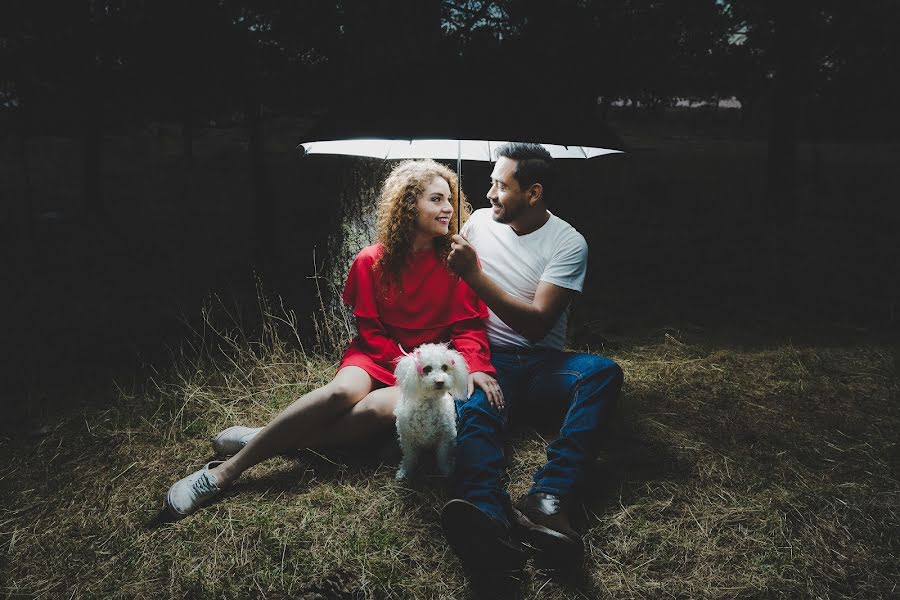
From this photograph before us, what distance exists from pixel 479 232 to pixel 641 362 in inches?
78.6

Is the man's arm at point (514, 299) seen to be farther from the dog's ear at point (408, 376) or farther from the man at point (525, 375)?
the dog's ear at point (408, 376)

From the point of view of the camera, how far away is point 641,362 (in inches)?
175

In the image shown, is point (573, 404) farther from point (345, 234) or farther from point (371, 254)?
point (345, 234)

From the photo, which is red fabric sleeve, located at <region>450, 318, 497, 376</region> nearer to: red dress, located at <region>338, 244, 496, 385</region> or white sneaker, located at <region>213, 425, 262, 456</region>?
red dress, located at <region>338, 244, 496, 385</region>

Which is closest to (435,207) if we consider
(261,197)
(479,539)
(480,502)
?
(480,502)

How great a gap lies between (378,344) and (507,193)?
3.32 feet

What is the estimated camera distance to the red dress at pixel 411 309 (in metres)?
3.02

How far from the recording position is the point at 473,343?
116 inches

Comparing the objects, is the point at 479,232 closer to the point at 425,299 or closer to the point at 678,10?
the point at 425,299

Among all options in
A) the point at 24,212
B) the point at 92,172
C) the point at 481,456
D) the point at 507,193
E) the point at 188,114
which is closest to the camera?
the point at 481,456

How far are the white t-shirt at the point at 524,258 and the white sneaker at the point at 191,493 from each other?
1530 mm

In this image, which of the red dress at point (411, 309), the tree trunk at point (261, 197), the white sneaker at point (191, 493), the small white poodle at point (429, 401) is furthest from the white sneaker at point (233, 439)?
the tree trunk at point (261, 197)

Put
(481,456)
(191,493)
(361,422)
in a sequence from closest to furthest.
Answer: (481,456) < (191,493) < (361,422)

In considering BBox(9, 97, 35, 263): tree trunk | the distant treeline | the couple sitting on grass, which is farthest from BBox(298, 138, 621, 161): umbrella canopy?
BBox(9, 97, 35, 263): tree trunk
